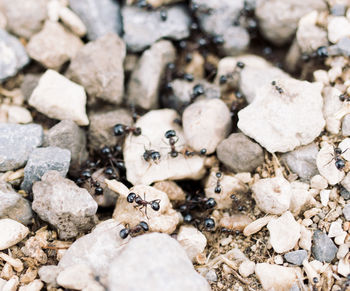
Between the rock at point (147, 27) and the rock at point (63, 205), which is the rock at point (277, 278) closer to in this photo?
the rock at point (63, 205)

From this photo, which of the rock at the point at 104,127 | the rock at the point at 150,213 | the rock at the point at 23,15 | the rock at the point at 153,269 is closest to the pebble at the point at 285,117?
the rock at the point at 150,213

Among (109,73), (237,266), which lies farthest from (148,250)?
(109,73)

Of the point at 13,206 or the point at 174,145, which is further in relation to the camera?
the point at 174,145

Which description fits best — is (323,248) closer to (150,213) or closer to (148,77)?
(150,213)

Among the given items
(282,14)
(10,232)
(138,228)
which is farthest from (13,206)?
(282,14)

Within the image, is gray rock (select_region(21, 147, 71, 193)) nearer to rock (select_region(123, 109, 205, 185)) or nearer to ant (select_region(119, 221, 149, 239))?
rock (select_region(123, 109, 205, 185))

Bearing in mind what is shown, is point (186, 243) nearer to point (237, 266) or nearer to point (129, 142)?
point (237, 266)

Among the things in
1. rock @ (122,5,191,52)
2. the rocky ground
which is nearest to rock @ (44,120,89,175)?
the rocky ground
